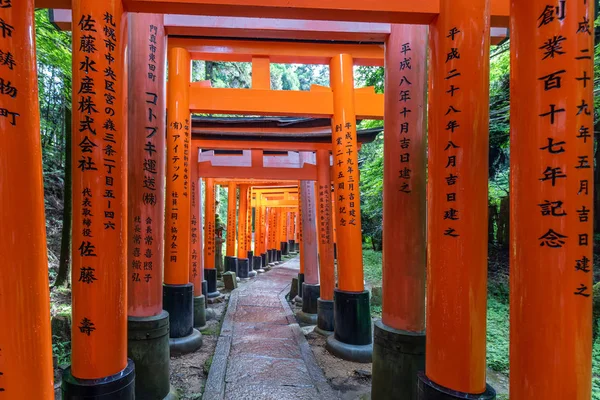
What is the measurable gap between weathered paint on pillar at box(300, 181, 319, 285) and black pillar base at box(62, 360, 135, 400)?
5830 millimetres

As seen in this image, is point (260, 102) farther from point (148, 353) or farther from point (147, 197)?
point (148, 353)

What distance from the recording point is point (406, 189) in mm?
3469

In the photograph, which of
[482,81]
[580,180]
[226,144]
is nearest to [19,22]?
[482,81]

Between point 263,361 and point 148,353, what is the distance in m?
1.94

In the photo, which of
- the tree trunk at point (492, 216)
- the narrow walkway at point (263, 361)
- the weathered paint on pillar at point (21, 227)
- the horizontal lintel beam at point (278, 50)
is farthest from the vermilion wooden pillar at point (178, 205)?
the tree trunk at point (492, 216)

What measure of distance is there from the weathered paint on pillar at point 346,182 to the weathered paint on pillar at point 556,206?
353 centimetres

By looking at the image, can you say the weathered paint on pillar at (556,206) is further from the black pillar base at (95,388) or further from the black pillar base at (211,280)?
the black pillar base at (211,280)

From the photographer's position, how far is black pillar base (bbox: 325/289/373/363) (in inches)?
210

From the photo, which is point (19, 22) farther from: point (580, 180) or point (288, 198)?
point (288, 198)

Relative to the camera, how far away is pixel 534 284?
1759mm

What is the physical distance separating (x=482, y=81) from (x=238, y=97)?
410cm

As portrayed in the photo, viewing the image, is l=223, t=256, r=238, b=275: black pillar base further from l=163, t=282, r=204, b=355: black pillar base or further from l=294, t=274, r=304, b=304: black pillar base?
l=163, t=282, r=204, b=355: black pillar base

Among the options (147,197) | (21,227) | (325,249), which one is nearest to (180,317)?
(147,197)

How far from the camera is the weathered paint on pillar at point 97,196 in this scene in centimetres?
245
